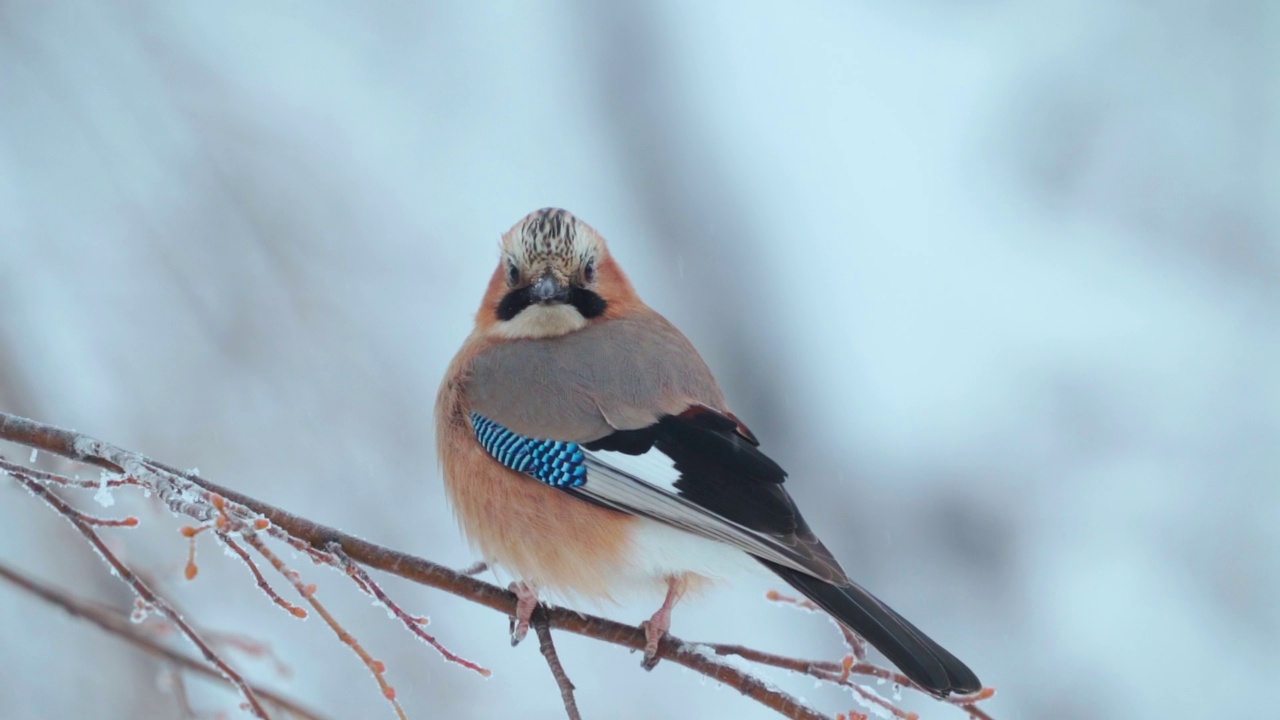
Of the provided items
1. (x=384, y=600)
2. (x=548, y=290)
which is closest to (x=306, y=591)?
(x=384, y=600)

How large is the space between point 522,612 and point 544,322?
0.98 meters

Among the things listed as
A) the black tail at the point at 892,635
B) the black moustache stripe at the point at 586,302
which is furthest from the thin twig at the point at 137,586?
the black moustache stripe at the point at 586,302

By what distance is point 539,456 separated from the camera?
10.2 ft

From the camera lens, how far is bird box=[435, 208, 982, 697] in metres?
2.75

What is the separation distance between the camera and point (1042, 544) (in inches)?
219

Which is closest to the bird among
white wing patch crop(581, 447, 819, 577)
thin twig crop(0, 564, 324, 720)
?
white wing patch crop(581, 447, 819, 577)

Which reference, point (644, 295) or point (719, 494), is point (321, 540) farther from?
point (644, 295)

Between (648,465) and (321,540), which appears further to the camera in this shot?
(648,465)

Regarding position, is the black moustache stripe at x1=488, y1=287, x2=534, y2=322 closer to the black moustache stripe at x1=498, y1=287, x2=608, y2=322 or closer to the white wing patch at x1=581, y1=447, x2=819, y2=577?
the black moustache stripe at x1=498, y1=287, x2=608, y2=322

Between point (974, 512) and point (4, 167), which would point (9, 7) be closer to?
point (4, 167)

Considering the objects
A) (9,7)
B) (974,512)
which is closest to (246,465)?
(9,7)

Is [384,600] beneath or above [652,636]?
beneath

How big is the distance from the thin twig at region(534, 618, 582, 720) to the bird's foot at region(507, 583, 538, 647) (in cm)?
3

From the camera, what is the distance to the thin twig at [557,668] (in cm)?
232
